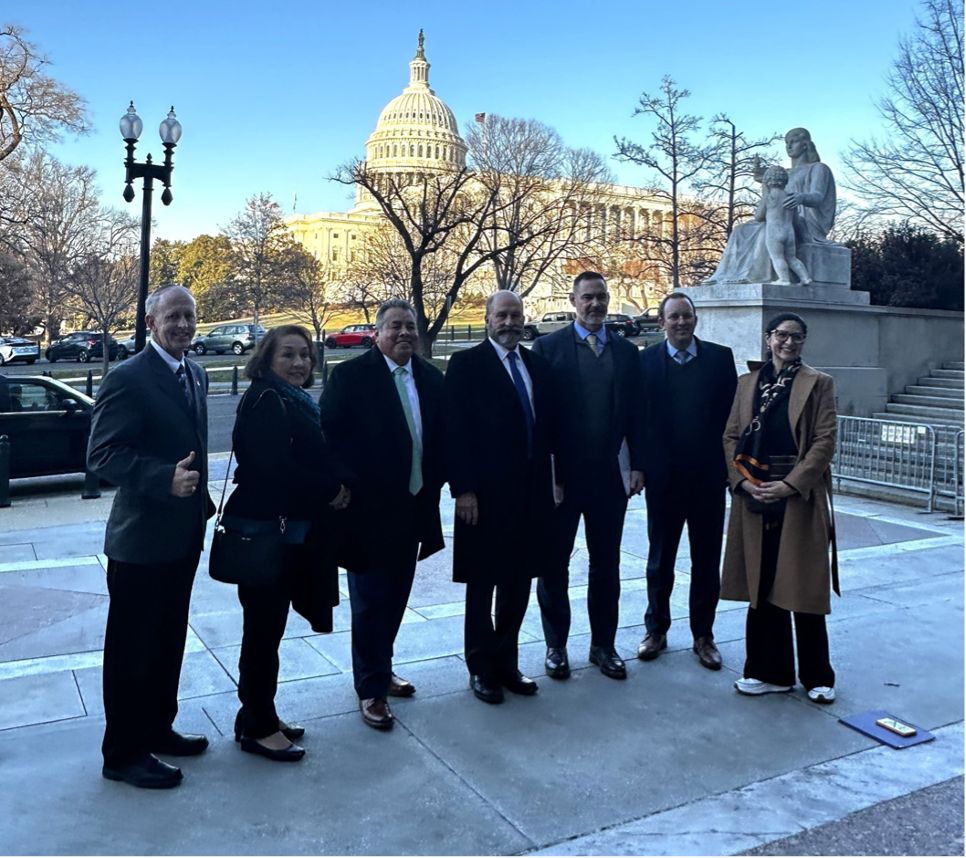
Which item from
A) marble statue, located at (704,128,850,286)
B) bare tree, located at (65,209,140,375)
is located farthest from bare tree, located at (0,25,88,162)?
marble statue, located at (704,128,850,286)

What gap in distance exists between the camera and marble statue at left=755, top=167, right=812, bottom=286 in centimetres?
1436

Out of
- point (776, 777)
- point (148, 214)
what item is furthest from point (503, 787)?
point (148, 214)

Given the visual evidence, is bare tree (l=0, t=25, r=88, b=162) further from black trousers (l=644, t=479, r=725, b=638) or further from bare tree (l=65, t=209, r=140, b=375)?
black trousers (l=644, t=479, r=725, b=638)

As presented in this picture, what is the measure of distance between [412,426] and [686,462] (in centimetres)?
171

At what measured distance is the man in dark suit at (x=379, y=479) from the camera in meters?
4.32

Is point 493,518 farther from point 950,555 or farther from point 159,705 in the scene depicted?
point 950,555

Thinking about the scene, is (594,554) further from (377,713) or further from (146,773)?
(146,773)

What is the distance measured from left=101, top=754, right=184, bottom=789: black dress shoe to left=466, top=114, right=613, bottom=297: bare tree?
40.3 m

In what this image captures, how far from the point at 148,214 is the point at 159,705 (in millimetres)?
13718

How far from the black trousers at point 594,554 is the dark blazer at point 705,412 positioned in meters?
0.34

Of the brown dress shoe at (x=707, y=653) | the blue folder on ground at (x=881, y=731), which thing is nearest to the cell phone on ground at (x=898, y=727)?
the blue folder on ground at (x=881, y=731)

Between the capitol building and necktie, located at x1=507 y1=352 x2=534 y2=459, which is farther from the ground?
the capitol building

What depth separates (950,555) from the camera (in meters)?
7.72

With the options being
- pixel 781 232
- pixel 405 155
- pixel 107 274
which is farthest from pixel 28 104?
pixel 405 155
